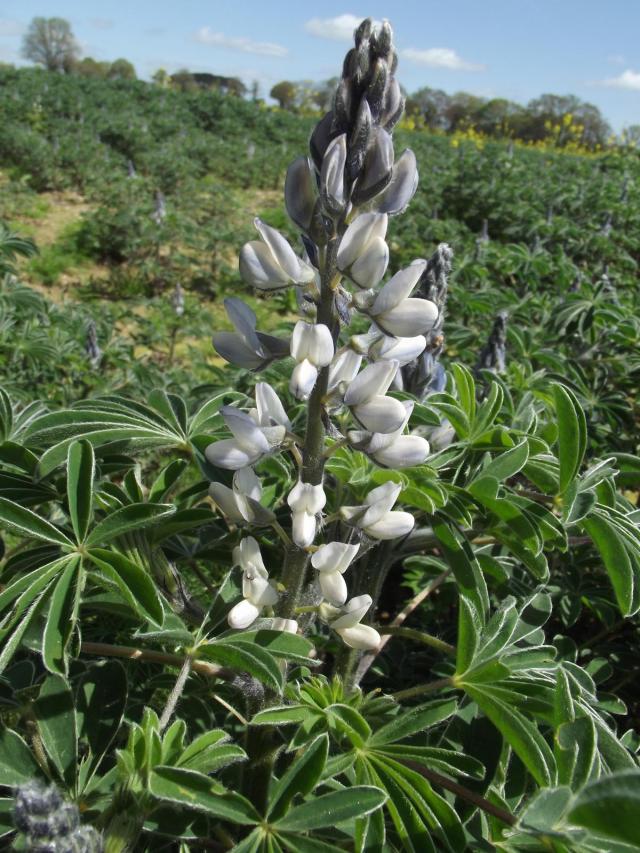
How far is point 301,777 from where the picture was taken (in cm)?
104

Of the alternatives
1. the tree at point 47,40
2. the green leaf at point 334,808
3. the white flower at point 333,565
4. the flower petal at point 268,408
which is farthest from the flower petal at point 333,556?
the tree at point 47,40

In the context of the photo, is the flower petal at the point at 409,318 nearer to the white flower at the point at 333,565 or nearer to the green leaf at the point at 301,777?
the white flower at the point at 333,565

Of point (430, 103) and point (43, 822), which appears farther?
point (430, 103)

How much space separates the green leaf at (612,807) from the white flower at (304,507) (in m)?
0.54

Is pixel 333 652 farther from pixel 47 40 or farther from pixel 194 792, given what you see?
pixel 47 40

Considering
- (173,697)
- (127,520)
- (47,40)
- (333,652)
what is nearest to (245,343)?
(127,520)

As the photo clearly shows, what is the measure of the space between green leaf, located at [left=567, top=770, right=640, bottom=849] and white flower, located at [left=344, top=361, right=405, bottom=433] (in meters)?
0.56

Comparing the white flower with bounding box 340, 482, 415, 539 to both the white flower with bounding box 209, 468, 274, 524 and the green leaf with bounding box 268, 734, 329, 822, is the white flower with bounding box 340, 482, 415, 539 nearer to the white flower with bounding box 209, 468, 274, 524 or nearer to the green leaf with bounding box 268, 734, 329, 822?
the white flower with bounding box 209, 468, 274, 524

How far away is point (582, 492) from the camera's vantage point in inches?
52.1

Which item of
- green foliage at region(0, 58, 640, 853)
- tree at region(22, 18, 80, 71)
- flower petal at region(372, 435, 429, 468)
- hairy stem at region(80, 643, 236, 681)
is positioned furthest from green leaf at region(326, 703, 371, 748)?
tree at region(22, 18, 80, 71)

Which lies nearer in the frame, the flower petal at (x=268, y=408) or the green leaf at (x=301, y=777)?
the green leaf at (x=301, y=777)

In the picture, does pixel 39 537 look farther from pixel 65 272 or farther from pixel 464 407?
pixel 65 272

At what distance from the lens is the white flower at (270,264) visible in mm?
1076

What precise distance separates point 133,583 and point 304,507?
11.6 inches
